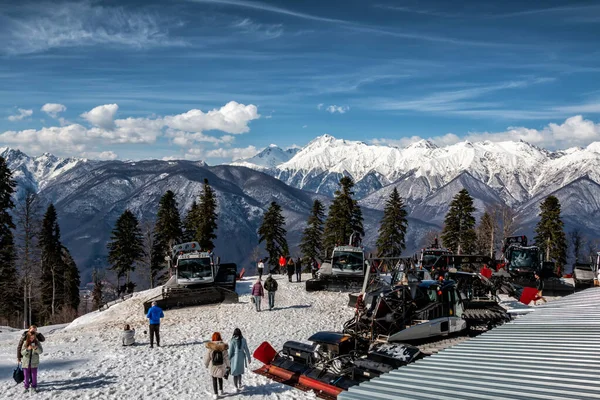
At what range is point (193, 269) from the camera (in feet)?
99.3

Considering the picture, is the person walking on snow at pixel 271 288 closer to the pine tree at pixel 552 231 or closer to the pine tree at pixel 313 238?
the pine tree at pixel 313 238

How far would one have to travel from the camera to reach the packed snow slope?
13.7m

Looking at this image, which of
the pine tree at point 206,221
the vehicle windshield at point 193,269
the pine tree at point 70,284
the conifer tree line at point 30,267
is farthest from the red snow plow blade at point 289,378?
the pine tree at point 70,284

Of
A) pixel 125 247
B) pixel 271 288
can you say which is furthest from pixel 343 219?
pixel 271 288

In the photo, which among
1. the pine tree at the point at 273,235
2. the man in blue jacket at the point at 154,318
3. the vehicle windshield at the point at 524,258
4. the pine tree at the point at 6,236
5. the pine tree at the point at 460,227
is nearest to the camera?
the man in blue jacket at the point at 154,318

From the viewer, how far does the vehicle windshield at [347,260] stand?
33.3 meters

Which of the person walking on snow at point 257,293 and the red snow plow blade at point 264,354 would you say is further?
the person walking on snow at point 257,293

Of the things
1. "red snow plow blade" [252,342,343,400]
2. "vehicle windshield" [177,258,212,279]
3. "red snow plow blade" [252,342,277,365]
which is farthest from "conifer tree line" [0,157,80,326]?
"red snow plow blade" [252,342,343,400]

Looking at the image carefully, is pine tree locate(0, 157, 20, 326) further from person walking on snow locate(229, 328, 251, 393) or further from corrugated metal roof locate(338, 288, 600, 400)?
corrugated metal roof locate(338, 288, 600, 400)

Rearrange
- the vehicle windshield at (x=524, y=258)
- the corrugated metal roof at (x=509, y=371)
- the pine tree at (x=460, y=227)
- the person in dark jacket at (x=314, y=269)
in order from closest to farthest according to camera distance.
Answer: the corrugated metal roof at (x=509, y=371)
the vehicle windshield at (x=524, y=258)
the person in dark jacket at (x=314, y=269)
the pine tree at (x=460, y=227)

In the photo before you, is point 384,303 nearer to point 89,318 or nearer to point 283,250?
point 89,318

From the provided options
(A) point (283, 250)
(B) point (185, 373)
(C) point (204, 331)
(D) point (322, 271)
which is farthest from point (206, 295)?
(A) point (283, 250)

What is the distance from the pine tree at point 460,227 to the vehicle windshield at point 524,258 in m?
24.6

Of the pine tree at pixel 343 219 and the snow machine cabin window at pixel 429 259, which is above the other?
the pine tree at pixel 343 219
